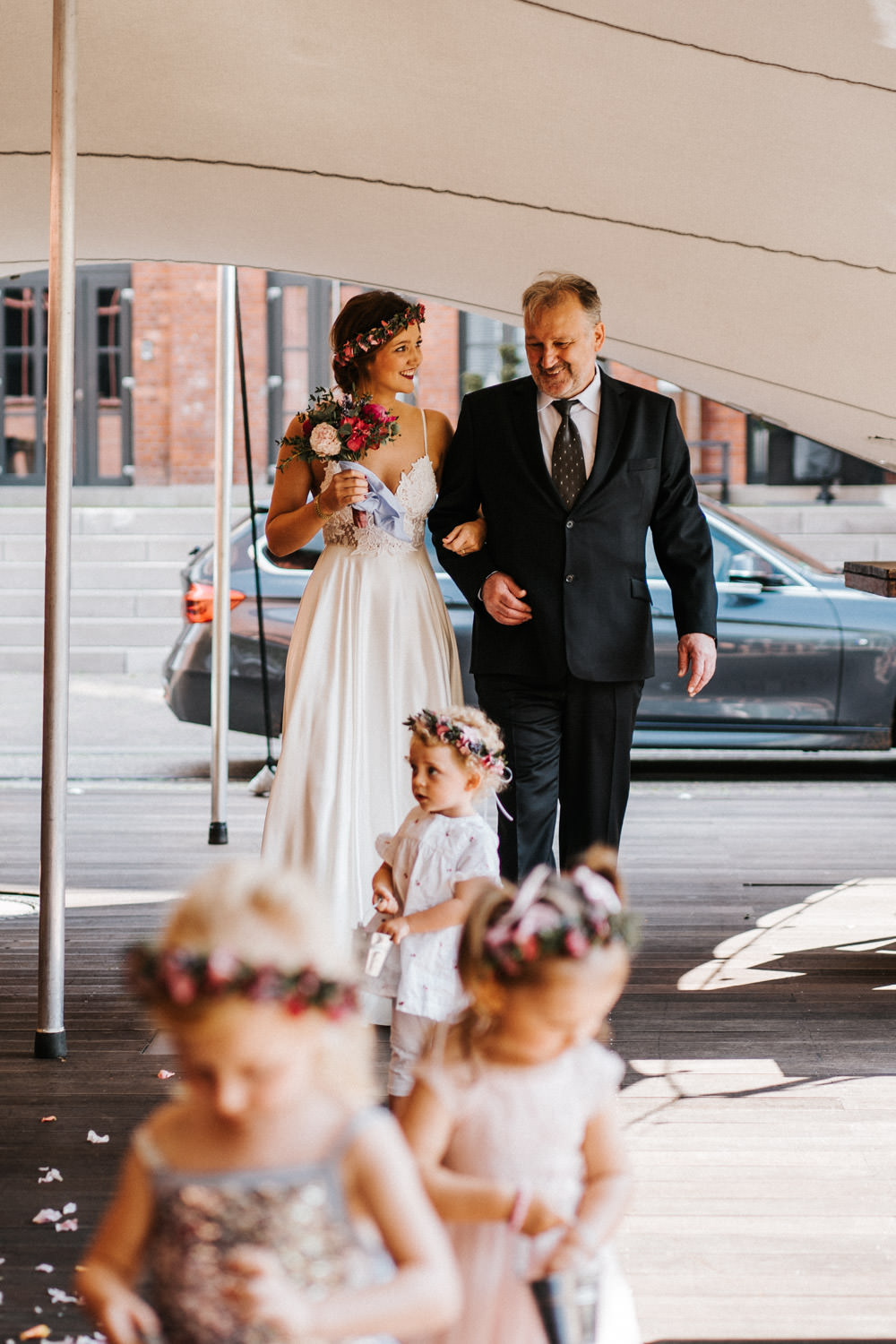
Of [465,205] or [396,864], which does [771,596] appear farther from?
[396,864]

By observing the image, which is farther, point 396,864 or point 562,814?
point 562,814

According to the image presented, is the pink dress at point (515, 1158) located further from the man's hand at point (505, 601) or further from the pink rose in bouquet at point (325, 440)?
the pink rose in bouquet at point (325, 440)

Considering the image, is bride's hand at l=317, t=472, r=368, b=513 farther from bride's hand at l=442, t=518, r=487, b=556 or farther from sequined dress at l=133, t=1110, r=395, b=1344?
sequined dress at l=133, t=1110, r=395, b=1344

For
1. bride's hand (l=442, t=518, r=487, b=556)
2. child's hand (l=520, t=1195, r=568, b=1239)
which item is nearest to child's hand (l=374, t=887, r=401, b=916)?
bride's hand (l=442, t=518, r=487, b=556)

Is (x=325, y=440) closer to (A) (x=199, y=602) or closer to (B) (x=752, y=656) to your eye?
(A) (x=199, y=602)

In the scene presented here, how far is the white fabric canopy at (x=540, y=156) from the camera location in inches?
128

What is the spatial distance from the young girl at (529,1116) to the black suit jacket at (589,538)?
6.40 ft

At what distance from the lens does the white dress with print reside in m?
2.83

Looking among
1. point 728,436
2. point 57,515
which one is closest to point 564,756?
point 57,515

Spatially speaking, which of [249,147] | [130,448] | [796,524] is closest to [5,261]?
[249,147]

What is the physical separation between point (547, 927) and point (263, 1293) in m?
0.43

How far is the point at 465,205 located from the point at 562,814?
1808 millimetres

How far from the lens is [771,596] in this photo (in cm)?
753

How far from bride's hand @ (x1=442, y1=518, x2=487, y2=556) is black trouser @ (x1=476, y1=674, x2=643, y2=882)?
303 mm
